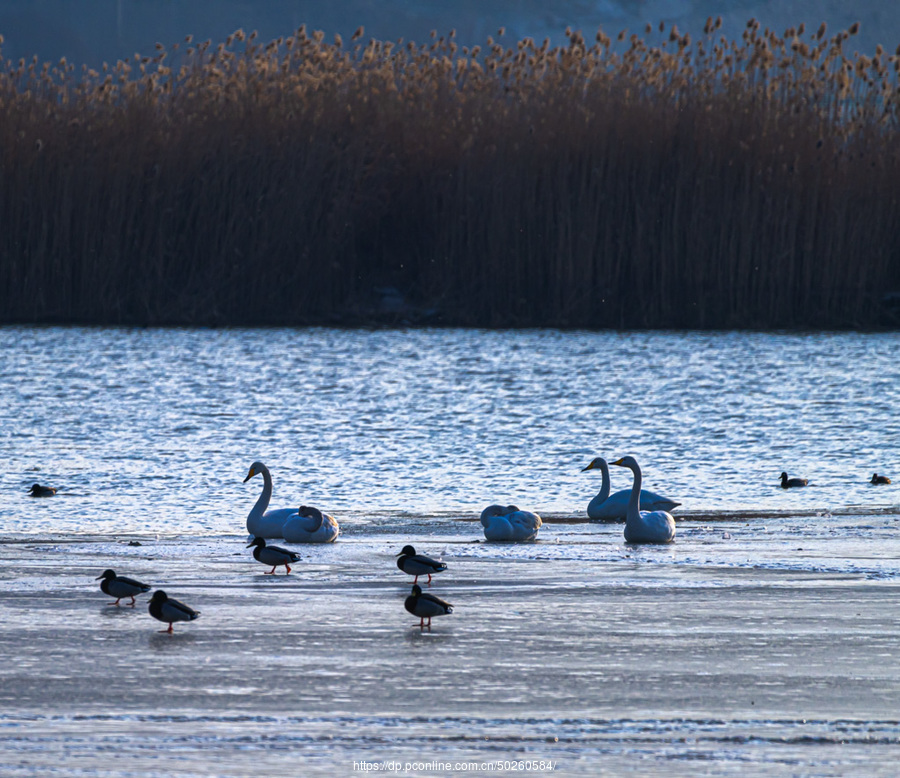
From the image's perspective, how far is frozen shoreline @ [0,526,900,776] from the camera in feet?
16.5

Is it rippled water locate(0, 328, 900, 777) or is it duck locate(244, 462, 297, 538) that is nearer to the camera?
rippled water locate(0, 328, 900, 777)

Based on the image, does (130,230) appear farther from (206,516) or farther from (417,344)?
(206,516)

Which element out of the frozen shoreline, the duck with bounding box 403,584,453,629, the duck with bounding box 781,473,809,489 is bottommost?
the frozen shoreline

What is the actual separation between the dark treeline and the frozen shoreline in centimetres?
1755

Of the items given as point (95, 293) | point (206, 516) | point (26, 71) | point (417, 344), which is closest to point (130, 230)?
point (95, 293)

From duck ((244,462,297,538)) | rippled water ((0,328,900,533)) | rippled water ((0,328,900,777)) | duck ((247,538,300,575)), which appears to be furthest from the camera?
rippled water ((0,328,900,533))

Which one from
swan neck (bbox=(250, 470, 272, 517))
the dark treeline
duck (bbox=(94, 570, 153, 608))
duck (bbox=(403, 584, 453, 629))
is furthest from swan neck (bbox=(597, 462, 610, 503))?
the dark treeline

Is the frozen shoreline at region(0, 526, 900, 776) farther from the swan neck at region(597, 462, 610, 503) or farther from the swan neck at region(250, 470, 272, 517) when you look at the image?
the swan neck at region(597, 462, 610, 503)

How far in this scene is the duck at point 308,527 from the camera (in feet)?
31.4

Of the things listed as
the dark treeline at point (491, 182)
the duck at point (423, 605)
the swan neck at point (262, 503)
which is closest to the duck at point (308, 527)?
the swan neck at point (262, 503)

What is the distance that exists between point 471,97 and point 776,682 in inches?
844

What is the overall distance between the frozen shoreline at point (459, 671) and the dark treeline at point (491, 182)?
1755cm

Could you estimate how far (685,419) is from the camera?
60.7 ft

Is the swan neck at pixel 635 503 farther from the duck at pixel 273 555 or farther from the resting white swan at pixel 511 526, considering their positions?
the duck at pixel 273 555
